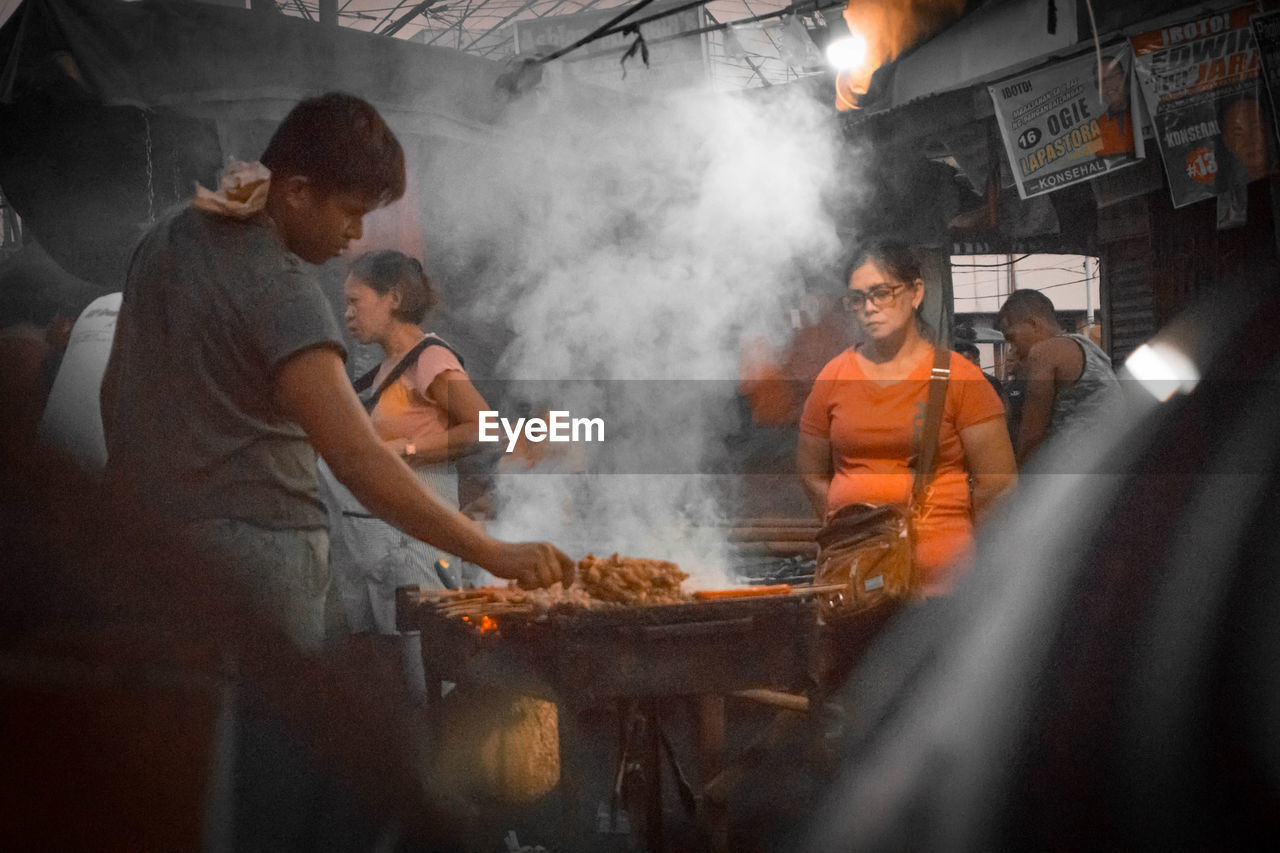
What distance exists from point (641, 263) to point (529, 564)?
2655mm

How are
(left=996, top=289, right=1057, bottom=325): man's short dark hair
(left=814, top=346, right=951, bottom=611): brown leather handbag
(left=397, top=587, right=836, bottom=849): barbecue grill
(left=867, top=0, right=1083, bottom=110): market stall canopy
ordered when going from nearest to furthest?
1. (left=397, top=587, right=836, bottom=849): barbecue grill
2. (left=814, top=346, right=951, bottom=611): brown leather handbag
3. (left=996, top=289, right=1057, bottom=325): man's short dark hair
4. (left=867, top=0, right=1083, bottom=110): market stall canopy

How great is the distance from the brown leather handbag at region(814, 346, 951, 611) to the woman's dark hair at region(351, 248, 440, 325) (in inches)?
65.8

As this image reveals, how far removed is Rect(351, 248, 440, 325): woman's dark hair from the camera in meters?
3.54

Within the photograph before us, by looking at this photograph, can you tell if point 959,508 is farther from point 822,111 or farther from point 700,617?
point 822,111

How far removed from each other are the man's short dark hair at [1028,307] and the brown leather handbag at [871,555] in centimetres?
164

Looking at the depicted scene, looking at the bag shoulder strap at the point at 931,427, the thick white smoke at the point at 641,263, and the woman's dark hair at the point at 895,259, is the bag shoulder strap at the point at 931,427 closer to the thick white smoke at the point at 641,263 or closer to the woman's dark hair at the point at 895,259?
the woman's dark hair at the point at 895,259

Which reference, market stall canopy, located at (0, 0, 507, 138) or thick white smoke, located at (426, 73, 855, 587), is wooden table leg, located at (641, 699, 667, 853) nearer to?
thick white smoke, located at (426, 73, 855, 587)

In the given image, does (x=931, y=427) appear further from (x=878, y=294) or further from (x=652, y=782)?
(x=652, y=782)

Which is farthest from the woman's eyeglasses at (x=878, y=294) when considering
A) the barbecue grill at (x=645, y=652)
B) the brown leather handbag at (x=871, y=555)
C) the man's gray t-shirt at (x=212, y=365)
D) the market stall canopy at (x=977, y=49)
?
the market stall canopy at (x=977, y=49)

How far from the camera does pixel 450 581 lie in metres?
3.50

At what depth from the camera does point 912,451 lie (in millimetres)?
3273

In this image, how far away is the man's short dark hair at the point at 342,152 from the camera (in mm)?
2365

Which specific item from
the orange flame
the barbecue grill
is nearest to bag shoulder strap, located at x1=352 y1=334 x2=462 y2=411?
the barbecue grill

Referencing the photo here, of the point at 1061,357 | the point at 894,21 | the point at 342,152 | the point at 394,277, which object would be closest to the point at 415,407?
the point at 394,277
